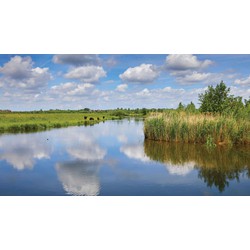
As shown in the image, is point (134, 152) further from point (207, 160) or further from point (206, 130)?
point (206, 130)

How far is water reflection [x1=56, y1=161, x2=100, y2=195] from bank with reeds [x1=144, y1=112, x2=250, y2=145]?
5.94 m

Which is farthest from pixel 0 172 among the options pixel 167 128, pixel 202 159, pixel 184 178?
pixel 167 128

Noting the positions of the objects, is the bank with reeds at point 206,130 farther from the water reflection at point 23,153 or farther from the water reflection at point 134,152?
the water reflection at point 23,153

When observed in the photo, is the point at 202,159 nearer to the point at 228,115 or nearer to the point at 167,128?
the point at 167,128

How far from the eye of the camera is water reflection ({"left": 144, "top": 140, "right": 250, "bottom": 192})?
8.70 meters

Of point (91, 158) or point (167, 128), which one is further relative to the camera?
point (167, 128)

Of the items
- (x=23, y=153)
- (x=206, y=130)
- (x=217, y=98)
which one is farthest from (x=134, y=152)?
(x=217, y=98)

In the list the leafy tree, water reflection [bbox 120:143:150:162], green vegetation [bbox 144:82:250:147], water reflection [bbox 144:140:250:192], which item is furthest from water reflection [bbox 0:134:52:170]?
the leafy tree

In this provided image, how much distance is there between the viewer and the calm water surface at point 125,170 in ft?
24.8

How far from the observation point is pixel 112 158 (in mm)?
12008

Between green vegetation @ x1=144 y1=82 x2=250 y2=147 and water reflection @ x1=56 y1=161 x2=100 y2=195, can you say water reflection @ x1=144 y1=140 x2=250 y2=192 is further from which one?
water reflection @ x1=56 y1=161 x2=100 y2=195

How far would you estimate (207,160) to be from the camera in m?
11.1

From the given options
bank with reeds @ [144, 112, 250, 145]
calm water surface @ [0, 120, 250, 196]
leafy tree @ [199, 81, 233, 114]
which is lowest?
calm water surface @ [0, 120, 250, 196]

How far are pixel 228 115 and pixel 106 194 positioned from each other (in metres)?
11.3
